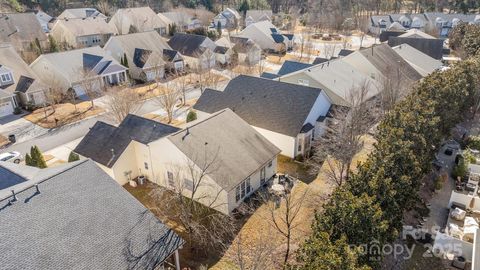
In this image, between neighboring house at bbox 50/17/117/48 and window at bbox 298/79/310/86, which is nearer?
window at bbox 298/79/310/86

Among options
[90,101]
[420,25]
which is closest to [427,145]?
[90,101]

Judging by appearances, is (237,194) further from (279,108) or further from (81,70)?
(81,70)

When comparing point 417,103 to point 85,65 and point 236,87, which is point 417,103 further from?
point 85,65

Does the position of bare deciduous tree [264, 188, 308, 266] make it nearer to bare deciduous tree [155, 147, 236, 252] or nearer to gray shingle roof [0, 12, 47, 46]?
bare deciduous tree [155, 147, 236, 252]

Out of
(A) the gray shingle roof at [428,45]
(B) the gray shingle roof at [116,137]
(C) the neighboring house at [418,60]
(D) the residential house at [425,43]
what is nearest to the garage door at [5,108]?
(B) the gray shingle roof at [116,137]

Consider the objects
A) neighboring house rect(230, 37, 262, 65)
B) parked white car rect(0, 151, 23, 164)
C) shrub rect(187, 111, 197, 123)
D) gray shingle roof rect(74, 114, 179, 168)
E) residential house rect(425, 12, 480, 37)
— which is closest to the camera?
gray shingle roof rect(74, 114, 179, 168)

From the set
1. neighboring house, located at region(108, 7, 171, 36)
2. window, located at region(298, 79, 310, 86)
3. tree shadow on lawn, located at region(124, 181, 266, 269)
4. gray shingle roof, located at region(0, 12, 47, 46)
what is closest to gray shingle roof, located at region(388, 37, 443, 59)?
window, located at region(298, 79, 310, 86)
